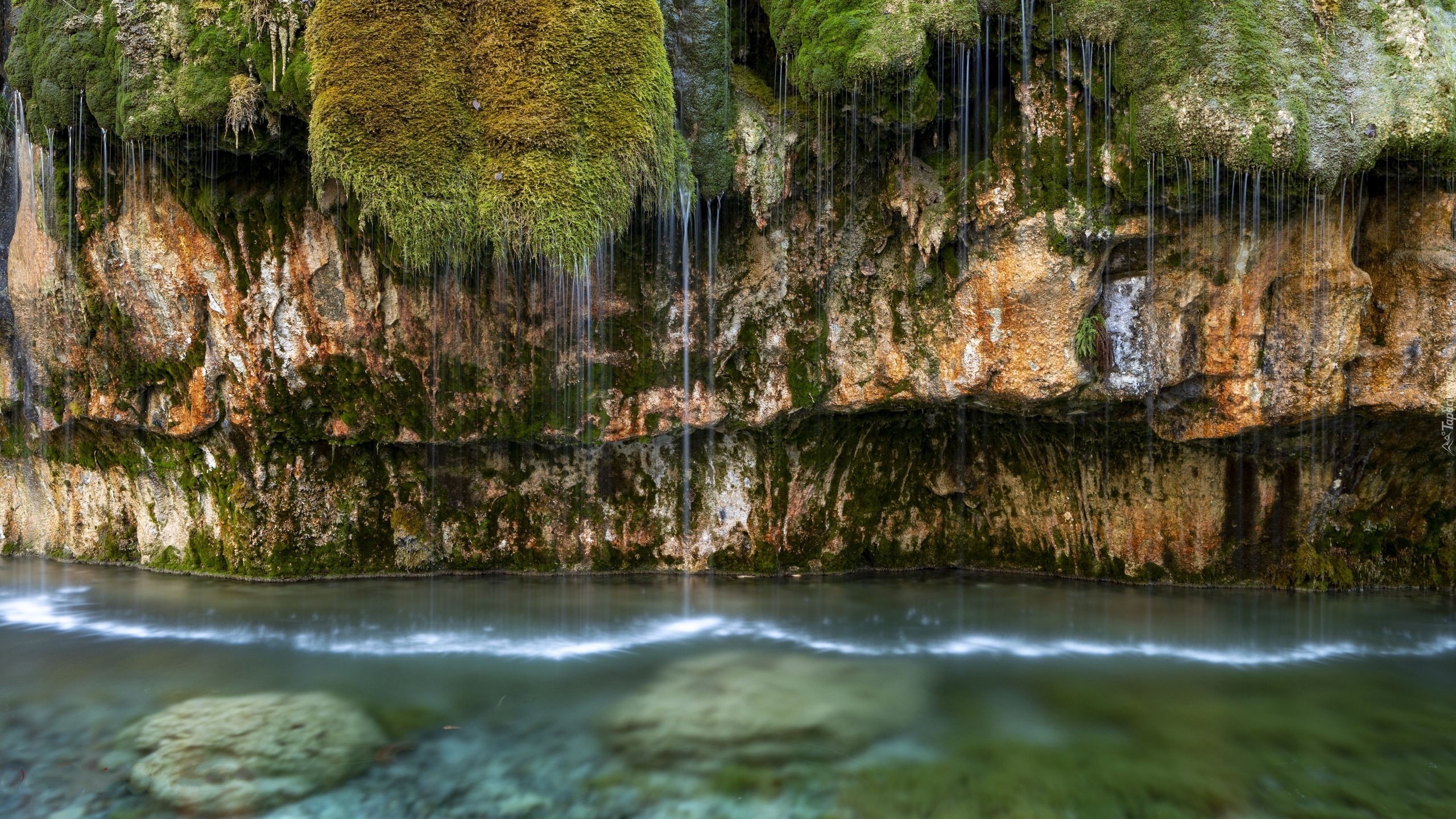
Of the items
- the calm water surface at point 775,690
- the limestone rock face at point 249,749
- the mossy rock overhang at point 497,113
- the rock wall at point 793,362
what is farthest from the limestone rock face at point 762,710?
the mossy rock overhang at point 497,113

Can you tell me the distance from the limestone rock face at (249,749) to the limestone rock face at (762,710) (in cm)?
231

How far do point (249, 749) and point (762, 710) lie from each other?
179 inches

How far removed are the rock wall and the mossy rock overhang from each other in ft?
2.77

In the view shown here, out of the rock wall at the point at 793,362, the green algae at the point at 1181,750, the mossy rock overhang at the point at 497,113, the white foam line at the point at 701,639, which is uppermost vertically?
the mossy rock overhang at the point at 497,113

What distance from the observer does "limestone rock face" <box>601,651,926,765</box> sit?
7.04 m

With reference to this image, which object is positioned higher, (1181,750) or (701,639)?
(701,639)

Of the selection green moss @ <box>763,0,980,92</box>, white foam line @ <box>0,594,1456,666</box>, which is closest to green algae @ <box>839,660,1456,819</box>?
white foam line @ <box>0,594,1456,666</box>

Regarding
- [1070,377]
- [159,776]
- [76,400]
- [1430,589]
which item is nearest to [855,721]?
[1070,377]

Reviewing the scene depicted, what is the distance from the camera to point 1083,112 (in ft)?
30.4

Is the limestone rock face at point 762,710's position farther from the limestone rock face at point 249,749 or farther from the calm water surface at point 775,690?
the limestone rock face at point 249,749

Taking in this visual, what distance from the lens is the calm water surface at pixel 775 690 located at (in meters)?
6.35

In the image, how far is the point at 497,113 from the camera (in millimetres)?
9133

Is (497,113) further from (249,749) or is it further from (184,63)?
(249,749)

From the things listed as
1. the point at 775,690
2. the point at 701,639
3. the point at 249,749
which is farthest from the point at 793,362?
the point at 249,749
